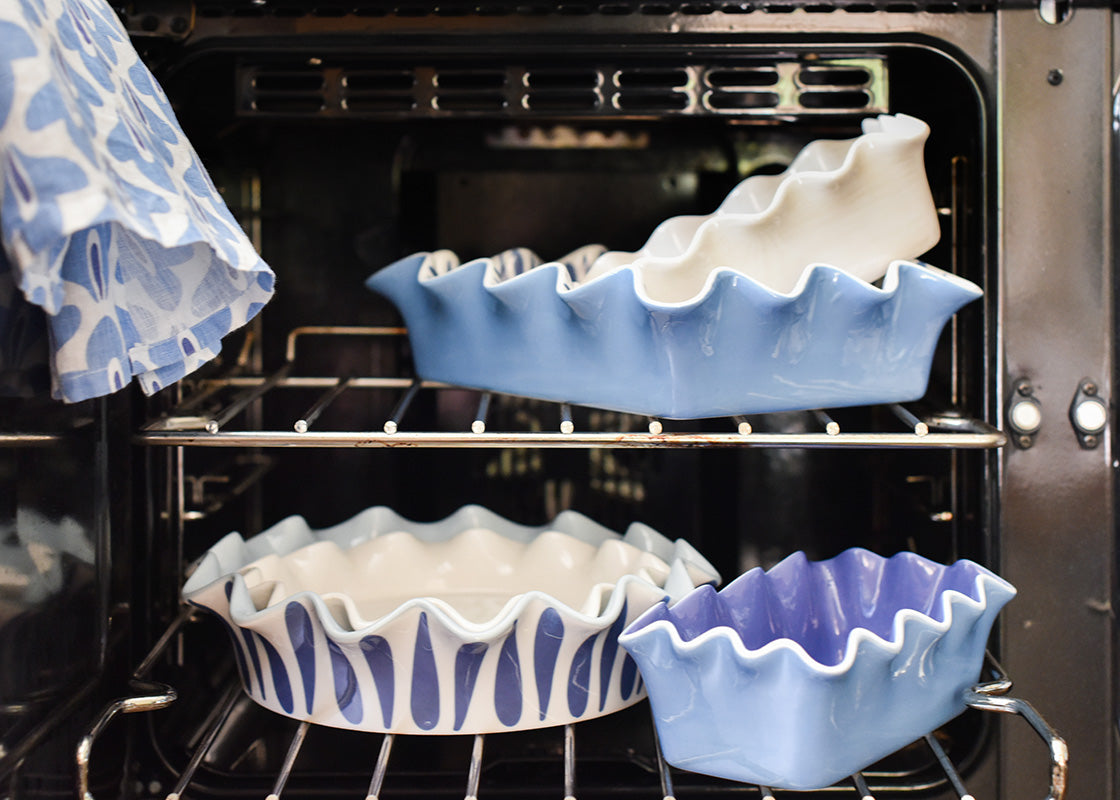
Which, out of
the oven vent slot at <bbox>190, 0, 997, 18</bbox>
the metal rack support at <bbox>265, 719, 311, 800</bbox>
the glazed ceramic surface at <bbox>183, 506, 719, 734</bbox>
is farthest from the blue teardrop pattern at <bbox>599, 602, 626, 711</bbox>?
the oven vent slot at <bbox>190, 0, 997, 18</bbox>

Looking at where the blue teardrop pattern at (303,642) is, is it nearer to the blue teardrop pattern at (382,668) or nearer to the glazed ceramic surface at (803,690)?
the blue teardrop pattern at (382,668)

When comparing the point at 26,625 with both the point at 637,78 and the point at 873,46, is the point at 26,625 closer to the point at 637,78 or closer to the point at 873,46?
the point at 637,78

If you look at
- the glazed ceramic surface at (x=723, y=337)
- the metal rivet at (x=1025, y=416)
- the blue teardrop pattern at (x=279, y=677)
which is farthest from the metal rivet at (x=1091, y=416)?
the blue teardrop pattern at (x=279, y=677)

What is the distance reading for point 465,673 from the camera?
2.10ft

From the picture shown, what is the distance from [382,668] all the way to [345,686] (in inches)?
1.3

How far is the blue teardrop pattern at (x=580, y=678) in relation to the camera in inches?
25.7

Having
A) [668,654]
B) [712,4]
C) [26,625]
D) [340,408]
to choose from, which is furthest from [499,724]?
[712,4]

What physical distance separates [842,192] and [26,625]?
598 mm

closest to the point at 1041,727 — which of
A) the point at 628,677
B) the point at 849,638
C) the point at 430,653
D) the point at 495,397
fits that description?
the point at 849,638

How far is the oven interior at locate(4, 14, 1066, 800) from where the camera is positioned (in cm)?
71

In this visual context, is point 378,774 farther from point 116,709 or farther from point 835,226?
point 835,226

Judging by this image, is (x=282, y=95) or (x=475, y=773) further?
(x=282, y=95)

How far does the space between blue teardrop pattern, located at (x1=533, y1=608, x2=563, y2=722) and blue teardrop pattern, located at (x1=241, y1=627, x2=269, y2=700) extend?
0.20 metres

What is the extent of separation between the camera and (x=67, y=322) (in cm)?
50
